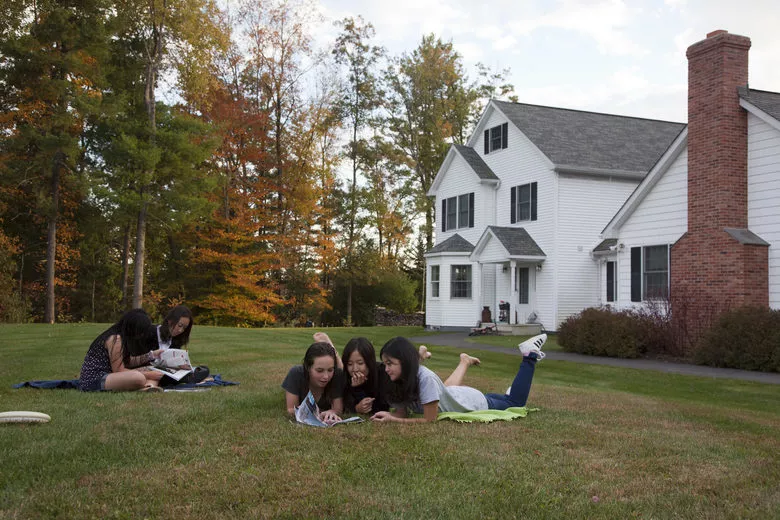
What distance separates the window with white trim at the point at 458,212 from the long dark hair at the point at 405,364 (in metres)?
21.9

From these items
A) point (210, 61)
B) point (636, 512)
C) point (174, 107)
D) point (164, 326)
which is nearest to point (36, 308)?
point (174, 107)

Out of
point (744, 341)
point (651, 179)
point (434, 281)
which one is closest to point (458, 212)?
point (434, 281)

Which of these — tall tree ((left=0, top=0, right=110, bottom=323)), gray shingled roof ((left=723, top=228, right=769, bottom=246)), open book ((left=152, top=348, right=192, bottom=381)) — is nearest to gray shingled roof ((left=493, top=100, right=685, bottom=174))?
gray shingled roof ((left=723, top=228, right=769, bottom=246))

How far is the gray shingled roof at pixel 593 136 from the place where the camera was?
24656mm

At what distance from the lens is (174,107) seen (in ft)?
104

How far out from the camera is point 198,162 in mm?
28547

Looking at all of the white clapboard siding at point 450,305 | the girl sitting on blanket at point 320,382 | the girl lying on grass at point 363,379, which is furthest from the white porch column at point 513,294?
the girl sitting on blanket at point 320,382

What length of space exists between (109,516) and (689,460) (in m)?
3.82

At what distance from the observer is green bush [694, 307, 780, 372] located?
13.1 m

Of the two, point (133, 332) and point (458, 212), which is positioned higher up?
point (458, 212)

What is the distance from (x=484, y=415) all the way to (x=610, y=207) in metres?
19.9

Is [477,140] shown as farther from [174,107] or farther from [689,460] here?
[689,460]

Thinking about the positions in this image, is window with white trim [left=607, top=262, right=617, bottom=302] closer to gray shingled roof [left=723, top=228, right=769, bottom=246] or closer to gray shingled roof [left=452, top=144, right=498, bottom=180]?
gray shingled roof [left=452, top=144, right=498, bottom=180]

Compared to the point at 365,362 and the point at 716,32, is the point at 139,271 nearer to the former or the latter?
the point at 716,32
